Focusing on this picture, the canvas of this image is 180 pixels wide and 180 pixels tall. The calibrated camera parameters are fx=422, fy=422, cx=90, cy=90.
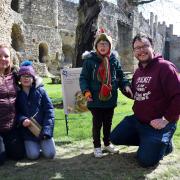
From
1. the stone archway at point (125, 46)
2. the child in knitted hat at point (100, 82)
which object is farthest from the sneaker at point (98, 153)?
the stone archway at point (125, 46)

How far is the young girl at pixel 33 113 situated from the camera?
5.04 m

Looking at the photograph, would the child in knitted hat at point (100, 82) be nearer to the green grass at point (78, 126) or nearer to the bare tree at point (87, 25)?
the green grass at point (78, 126)

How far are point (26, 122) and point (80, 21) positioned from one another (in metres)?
4.87

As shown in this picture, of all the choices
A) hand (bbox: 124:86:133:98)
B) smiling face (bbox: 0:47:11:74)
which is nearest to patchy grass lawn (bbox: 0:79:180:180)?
hand (bbox: 124:86:133:98)

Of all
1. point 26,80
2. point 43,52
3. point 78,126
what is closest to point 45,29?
point 43,52

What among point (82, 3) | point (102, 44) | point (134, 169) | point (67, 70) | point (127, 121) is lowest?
point (134, 169)

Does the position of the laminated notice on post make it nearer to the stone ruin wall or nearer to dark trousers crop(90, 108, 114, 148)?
dark trousers crop(90, 108, 114, 148)

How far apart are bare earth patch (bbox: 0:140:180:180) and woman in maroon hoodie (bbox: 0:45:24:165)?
15cm

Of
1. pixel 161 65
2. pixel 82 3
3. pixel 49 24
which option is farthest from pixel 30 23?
pixel 161 65

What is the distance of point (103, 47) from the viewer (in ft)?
16.4

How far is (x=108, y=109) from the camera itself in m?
5.12

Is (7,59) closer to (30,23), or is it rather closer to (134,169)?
(134,169)

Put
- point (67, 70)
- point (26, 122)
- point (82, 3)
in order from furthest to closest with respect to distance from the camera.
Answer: point (82, 3)
point (67, 70)
point (26, 122)

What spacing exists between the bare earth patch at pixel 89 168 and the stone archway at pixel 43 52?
1928 centimetres
